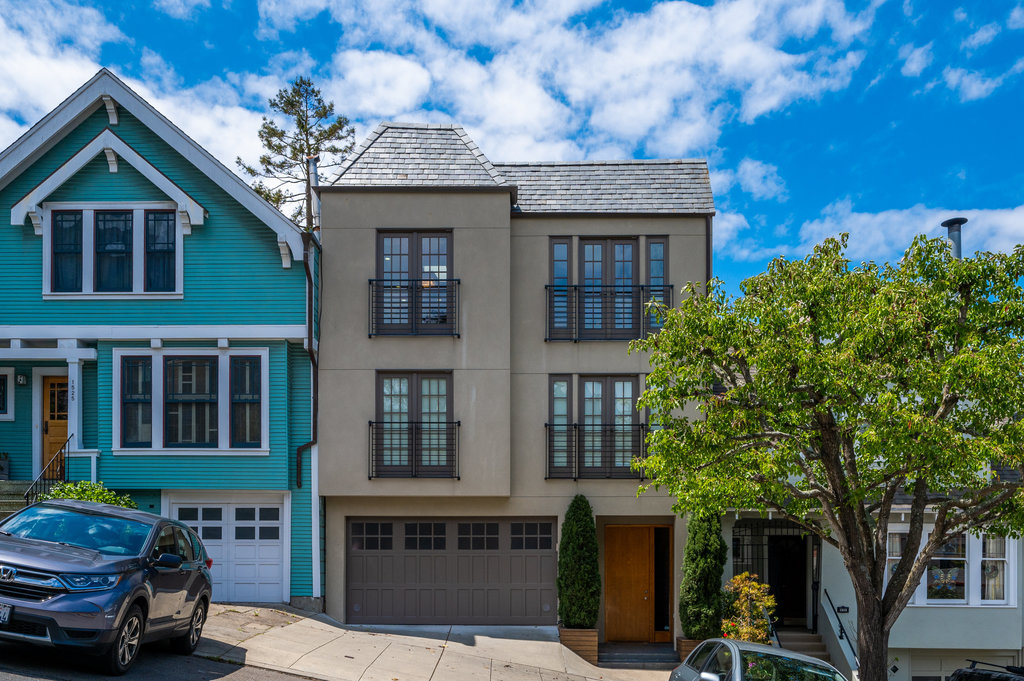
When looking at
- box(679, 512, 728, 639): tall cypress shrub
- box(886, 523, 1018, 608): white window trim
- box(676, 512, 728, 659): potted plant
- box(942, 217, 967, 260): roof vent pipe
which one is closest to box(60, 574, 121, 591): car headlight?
box(679, 512, 728, 639): tall cypress shrub

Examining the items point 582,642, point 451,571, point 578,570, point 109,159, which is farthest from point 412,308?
point 582,642

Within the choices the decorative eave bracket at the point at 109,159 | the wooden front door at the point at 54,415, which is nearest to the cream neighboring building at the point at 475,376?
the decorative eave bracket at the point at 109,159

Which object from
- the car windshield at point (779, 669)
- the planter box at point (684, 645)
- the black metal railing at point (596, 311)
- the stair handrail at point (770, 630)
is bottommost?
the planter box at point (684, 645)

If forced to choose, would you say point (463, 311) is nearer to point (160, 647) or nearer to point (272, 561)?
→ point (272, 561)

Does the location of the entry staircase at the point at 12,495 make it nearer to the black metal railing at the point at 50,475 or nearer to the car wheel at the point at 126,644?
the black metal railing at the point at 50,475

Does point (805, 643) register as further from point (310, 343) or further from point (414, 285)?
point (310, 343)

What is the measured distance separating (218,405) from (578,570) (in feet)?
25.0

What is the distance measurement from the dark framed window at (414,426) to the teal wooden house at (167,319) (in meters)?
1.41

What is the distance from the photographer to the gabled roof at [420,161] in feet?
52.4

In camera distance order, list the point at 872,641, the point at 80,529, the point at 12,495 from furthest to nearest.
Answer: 1. the point at 12,495
2. the point at 872,641
3. the point at 80,529

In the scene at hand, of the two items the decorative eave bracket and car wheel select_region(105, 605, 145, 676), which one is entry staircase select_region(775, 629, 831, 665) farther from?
the decorative eave bracket

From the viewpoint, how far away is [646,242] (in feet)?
53.7

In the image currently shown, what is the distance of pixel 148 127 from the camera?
15.5 metres

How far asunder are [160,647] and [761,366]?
8.74 m
